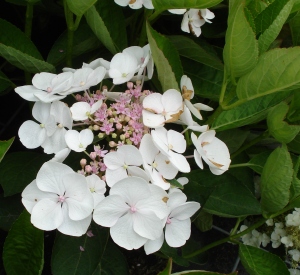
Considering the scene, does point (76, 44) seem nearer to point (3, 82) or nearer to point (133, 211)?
point (3, 82)

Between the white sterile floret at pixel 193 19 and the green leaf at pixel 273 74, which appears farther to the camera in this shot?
the white sterile floret at pixel 193 19

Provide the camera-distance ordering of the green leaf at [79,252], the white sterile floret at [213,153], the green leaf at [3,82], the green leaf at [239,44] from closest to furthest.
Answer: the green leaf at [239,44] < the white sterile floret at [213,153] < the green leaf at [79,252] < the green leaf at [3,82]

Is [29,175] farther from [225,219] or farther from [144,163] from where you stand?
[225,219]

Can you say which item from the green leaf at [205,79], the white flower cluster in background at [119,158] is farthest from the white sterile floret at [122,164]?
the green leaf at [205,79]

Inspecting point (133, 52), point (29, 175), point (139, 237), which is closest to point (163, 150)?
point (139, 237)

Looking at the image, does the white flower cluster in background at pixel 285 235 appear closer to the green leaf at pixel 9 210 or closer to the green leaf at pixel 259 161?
the green leaf at pixel 259 161

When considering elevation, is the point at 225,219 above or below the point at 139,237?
below

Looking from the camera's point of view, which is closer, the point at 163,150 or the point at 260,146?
the point at 163,150
